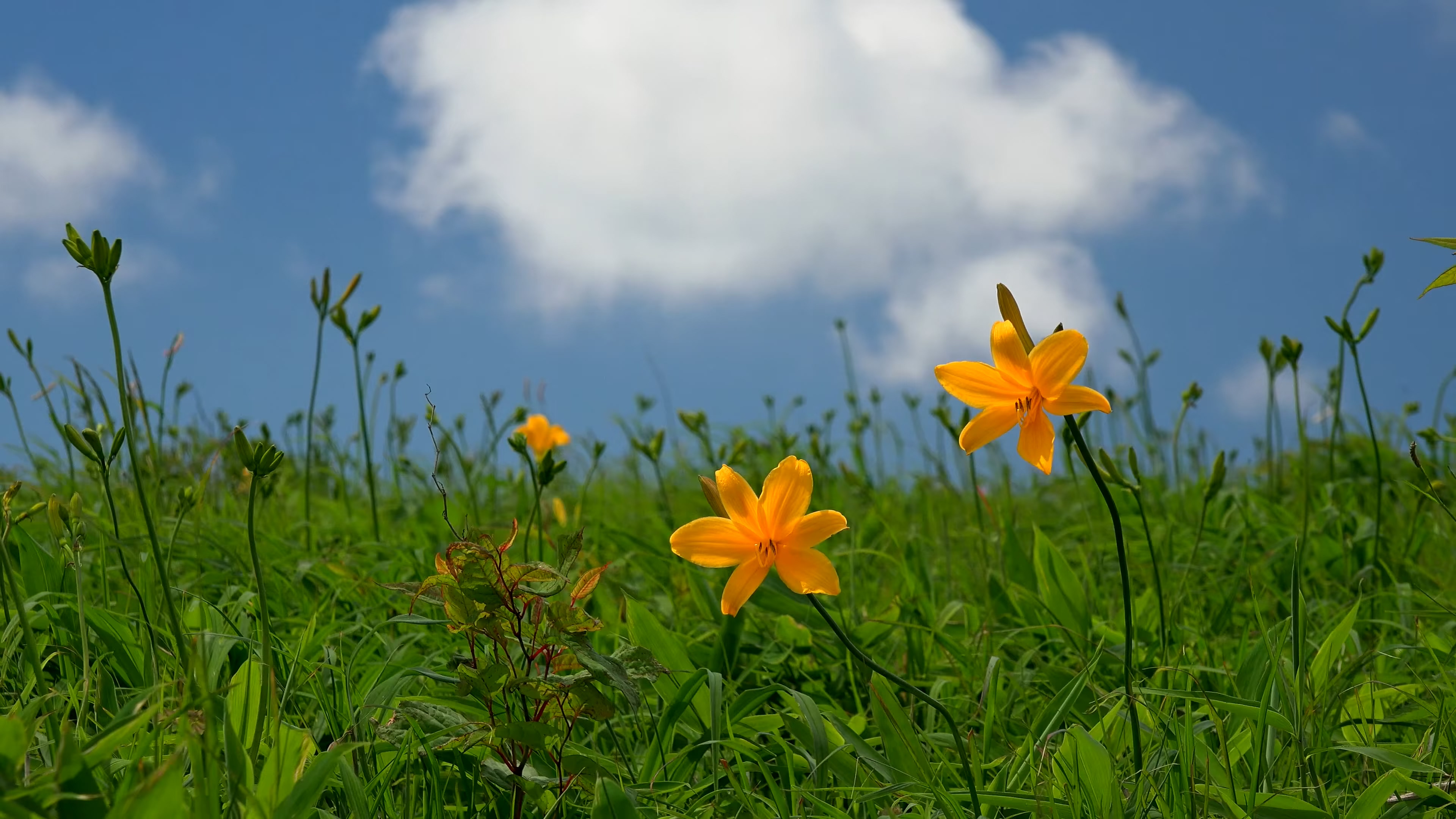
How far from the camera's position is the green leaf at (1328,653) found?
1938 mm

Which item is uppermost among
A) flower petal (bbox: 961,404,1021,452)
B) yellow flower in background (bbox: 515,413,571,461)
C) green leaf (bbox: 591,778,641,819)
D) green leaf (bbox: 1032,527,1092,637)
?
yellow flower in background (bbox: 515,413,571,461)

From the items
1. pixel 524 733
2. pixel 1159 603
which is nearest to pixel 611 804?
pixel 524 733

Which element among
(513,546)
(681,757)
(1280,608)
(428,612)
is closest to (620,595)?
(513,546)

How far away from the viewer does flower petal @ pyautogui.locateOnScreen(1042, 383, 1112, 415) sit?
1.30 meters

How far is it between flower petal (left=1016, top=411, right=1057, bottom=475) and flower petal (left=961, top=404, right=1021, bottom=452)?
2 cm

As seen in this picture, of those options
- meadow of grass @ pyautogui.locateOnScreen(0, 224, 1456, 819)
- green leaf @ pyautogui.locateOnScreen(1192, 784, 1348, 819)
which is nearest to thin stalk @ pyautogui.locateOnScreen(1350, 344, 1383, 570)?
meadow of grass @ pyautogui.locateOnScreen(0, 224, 1456, 819)

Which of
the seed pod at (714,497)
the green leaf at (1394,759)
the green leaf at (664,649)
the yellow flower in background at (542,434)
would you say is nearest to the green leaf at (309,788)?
the seed pod at (714,497)

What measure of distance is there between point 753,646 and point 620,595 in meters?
0.70

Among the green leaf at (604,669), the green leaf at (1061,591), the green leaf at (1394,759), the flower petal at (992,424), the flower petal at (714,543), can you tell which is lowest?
the green leaf at (1394,759)

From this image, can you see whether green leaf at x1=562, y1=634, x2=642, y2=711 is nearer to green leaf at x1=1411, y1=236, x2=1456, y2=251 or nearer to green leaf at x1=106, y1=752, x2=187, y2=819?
green leaf at x1=106, y1=752, x2=187, y2=819

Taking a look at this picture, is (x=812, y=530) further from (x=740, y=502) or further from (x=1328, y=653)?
(x=1328, y=653)

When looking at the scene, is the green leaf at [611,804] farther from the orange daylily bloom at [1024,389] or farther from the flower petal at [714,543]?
the orange daylily bloom at [1024,389]

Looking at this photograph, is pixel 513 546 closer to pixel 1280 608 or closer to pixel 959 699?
pixel 959 699

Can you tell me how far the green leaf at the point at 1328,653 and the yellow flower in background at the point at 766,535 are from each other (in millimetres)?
1114
